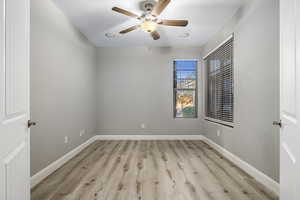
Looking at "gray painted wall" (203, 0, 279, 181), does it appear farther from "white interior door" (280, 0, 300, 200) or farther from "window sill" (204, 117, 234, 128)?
"white interior door" (280, 0, 300, 200)

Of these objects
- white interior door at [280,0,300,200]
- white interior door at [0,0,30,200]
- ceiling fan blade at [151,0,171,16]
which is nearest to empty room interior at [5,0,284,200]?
ceiling fan blade at [151,0,171,16]

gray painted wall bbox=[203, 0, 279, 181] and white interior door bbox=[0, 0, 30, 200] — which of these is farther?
gray painted wall bbox=[203, 0, 279, 181]

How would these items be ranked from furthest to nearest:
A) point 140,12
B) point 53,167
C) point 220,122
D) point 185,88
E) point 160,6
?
point 185,88, point 220,122, point 140,12, point 53,167, point 160,6

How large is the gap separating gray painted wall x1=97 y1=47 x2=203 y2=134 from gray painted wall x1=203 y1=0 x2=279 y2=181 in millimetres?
2195

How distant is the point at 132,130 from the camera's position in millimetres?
5660

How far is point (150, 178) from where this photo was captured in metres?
2.76

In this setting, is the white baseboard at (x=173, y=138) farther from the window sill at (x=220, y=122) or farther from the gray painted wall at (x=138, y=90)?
the window sill at (x=220, y=122)

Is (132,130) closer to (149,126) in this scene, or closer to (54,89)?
(149,126)

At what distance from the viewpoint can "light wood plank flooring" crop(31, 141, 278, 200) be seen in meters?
2.25

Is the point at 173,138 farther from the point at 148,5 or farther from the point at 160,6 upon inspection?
the point at 160,6

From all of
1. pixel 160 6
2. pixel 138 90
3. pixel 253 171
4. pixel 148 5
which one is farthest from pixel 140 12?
pixel 253 171

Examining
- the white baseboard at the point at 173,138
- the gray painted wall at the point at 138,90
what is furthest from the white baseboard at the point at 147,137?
the gray painted wall at the point at 138,90

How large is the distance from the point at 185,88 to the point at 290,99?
4466 millimetres

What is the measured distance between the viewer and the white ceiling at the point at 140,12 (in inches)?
124
